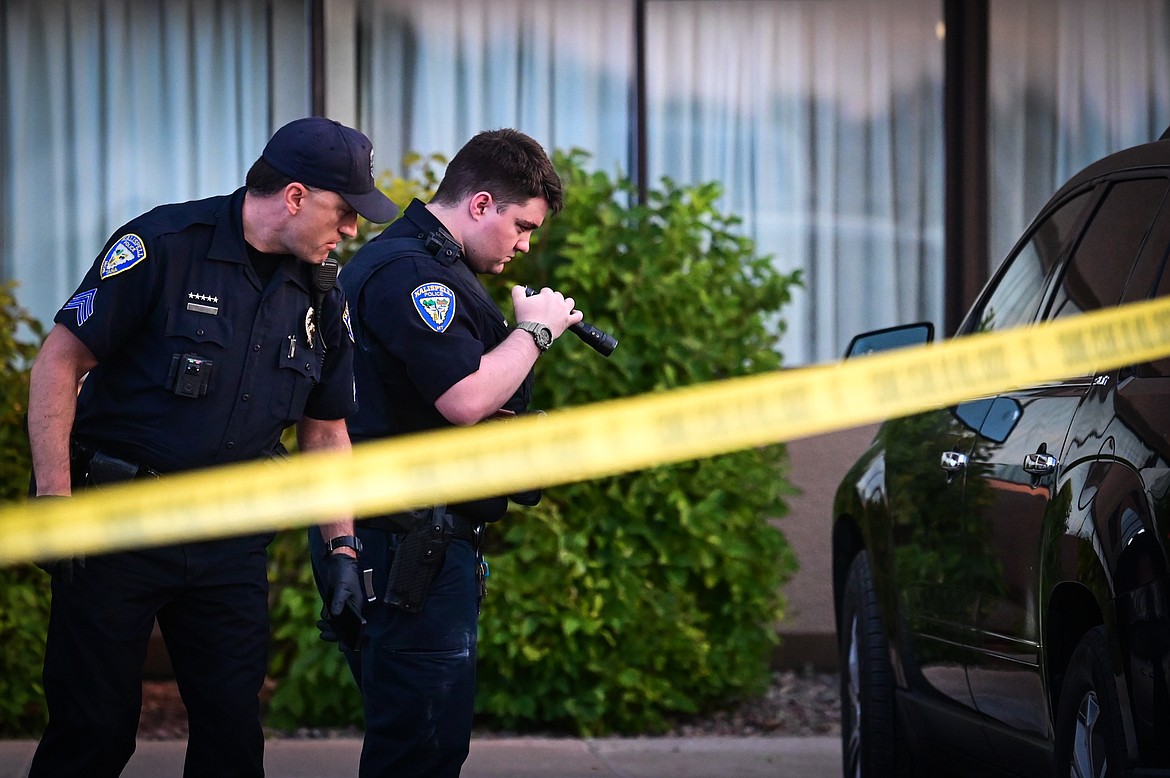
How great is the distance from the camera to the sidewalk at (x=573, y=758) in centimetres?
575

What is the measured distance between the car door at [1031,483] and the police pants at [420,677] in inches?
48.5

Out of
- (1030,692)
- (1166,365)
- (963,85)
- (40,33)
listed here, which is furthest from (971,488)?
(40,33)

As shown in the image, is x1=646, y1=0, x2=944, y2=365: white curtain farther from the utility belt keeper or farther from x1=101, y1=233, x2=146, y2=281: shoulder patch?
x1=101, y1=233, x2=146, y2=281: shoulder patch

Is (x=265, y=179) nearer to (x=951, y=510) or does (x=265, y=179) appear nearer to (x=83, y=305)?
(x=83, y=305)

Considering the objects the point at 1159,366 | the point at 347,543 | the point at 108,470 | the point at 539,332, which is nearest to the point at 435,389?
the point at 539,332

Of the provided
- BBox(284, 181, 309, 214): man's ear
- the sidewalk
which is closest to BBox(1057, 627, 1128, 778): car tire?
BBox(284, 181, 309, 214): man's ear

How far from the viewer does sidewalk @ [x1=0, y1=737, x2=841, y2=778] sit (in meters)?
5.75

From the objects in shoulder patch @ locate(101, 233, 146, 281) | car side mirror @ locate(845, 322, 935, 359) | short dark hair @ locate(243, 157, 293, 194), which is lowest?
car side mirror @ locate(845, 322, 935, 359)

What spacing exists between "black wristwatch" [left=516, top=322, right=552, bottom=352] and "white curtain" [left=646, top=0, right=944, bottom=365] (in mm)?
5270

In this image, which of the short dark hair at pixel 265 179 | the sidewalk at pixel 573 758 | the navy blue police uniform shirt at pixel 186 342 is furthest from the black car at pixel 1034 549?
the short dark hair at pixel 265 179

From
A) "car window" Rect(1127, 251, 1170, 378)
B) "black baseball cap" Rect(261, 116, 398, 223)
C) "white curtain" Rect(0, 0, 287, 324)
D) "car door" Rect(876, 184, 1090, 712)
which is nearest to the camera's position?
"car window" Rect(1127, 251, 1170, 378)

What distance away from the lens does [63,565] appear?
3.33m

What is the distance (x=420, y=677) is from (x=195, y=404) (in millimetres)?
752

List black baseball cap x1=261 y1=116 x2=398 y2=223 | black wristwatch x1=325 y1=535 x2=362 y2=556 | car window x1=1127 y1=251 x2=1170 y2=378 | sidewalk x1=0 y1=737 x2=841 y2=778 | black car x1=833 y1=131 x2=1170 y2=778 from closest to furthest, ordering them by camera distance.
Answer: black car x1=833 y1=131 x2=1170 y2=778 → car window x1=1127 y1=251 x2=1170 y2=378 → black baseball cap x1=261 y1=116 x2=398 y2=223 → black wristwatch x1=325 y1=535 x2=362 y2=556 → sidewalk x1=0 y1=737 x2=841 y2=778
